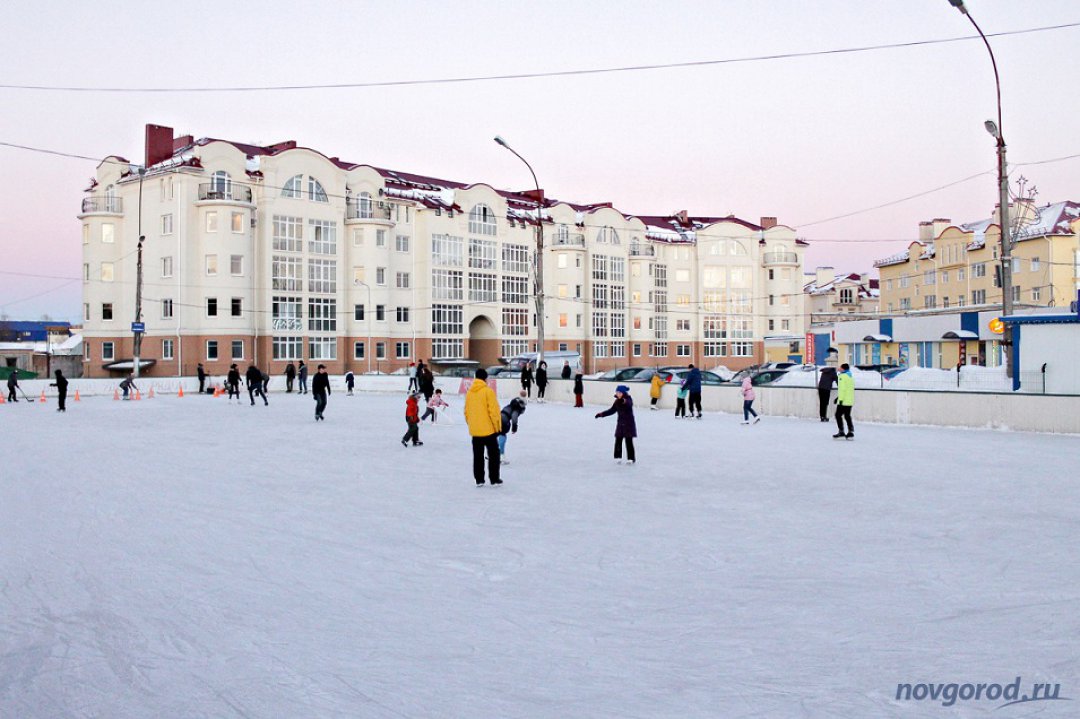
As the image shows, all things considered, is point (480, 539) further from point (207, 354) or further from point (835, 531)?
point (207, 354)

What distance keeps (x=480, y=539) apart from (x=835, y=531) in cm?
368

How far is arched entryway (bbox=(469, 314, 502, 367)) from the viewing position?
74188mm

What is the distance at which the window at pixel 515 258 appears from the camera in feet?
246

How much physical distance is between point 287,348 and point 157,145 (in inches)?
677

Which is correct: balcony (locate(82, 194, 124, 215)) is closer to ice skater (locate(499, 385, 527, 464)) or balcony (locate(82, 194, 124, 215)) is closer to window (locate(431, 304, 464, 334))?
window (locate(431, 304, 464, 334))

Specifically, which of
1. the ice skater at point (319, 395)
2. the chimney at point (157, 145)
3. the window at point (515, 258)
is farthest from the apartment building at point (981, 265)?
the chimney at point (157, 145)

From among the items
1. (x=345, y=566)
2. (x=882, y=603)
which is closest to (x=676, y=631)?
(x=882, y=603)

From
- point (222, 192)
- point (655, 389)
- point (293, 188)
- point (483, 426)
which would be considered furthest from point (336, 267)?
point (483, 426)

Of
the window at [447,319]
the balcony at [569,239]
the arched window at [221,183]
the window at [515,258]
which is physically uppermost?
the arched window at [221,183]

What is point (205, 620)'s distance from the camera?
5992mm

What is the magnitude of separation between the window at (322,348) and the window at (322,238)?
20.5ft

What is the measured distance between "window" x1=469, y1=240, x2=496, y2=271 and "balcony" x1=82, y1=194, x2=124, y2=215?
26473 millimetres

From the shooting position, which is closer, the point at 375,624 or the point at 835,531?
the point at 375,624

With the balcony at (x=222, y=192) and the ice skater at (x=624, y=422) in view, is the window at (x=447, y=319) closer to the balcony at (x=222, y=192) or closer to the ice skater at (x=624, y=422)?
the balcony at (x=222, y=192)
